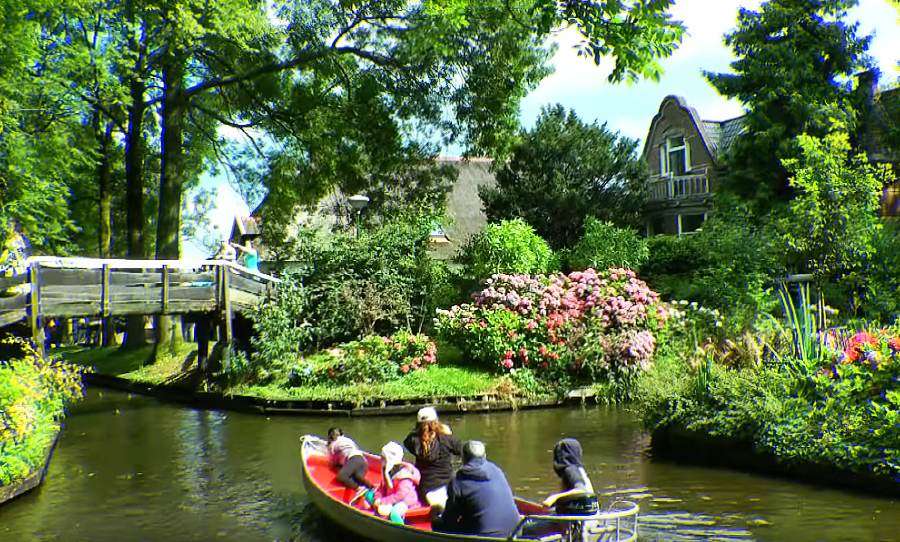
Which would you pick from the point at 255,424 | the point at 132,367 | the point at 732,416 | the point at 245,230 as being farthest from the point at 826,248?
the point at 245,230

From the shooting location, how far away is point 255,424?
1761 centimetres

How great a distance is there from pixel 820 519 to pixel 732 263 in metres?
12.5

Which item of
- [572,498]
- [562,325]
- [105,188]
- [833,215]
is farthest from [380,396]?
[105,188]

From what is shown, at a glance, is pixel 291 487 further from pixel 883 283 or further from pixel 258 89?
pixel 258 89

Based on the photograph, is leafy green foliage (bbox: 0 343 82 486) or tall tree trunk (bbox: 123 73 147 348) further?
tall tree trunk (bbox: 123 73 147 348)

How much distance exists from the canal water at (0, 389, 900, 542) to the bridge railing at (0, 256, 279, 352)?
2871 mm

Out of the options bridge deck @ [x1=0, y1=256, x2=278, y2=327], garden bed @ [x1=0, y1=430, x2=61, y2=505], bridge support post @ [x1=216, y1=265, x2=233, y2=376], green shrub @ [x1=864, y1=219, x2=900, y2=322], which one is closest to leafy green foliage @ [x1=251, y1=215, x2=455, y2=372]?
bridge support post @ [x1=216, y1=265, x2=233, y2=376]

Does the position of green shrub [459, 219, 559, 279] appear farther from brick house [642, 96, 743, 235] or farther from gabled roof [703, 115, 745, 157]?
gabled roof [703, 115, 745, 157]

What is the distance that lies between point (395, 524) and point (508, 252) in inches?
666

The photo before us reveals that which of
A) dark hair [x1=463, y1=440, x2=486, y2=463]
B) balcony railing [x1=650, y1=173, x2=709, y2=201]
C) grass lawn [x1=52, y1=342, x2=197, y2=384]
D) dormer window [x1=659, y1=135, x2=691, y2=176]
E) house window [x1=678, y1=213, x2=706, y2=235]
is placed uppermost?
dormer window [x1=659, y1=135, x2=691, y2=176]

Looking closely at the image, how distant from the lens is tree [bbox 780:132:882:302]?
16.9 m

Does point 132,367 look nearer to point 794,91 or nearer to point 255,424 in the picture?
point 255,424

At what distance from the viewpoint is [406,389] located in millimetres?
19188

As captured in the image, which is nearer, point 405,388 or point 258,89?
point 405,388
